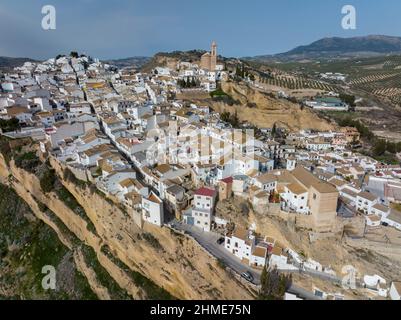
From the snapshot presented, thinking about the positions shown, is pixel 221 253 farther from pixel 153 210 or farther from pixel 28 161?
pixel 28 161

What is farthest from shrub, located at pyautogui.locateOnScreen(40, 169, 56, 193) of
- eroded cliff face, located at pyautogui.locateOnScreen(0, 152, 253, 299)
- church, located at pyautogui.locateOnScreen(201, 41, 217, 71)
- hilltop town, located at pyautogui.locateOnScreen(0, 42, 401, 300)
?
church, located at pyautogui.locateOnScreen(201, 41, 217, 71)

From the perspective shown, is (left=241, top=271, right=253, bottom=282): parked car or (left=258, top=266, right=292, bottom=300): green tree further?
(left=241, top=271, right=253, bottom=282): parked car

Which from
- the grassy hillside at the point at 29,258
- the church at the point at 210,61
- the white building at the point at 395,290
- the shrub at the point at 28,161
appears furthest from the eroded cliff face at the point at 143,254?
the church at the point at 210,61

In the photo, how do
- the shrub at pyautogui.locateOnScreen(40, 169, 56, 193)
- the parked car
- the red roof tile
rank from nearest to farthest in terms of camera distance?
1. the parked car
2. the red roof tile
3. the shrub at pyautogui.locateOnScreen(40, 169, 56, 193)

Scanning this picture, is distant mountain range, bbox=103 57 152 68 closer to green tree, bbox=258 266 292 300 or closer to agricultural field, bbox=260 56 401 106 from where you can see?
agricultural field, bbox=260 56 401 106

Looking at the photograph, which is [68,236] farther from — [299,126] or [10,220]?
[299,126]

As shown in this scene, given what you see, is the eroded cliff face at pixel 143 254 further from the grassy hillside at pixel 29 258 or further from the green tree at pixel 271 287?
the grassy hillside at pixel 29 258
